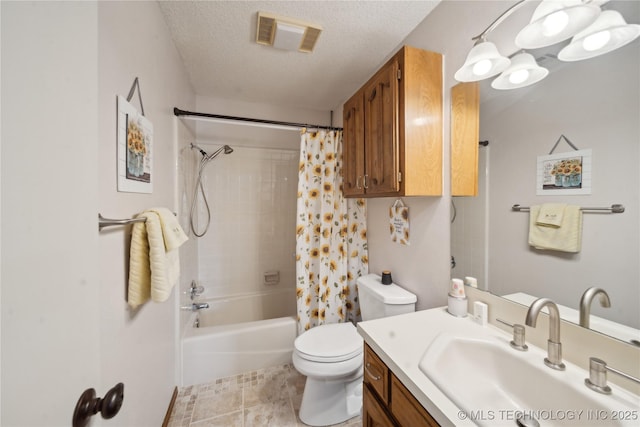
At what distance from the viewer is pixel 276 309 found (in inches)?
101

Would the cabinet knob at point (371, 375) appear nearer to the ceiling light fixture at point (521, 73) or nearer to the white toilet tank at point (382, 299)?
the white toilet tank at point (382, 299)

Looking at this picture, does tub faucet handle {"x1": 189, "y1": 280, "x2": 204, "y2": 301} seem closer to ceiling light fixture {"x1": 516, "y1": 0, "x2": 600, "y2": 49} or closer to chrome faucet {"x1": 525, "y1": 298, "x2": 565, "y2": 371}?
chrome faucet {"x1": 525, "y1": 298, "x2": 565, "y2": 371}

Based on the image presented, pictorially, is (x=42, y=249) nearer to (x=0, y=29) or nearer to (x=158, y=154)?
(x=0, y=29)

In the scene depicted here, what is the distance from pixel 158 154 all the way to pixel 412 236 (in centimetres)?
154

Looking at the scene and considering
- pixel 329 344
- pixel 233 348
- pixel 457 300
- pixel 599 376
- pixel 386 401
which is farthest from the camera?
pixel 233 348

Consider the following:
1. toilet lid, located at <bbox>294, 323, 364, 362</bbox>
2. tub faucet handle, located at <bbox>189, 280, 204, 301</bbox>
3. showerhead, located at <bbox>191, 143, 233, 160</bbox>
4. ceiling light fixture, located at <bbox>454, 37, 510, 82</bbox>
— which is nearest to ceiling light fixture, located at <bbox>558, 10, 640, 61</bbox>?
ceiling light fixture, located at <bbox>454, 37, 510, 82</bbox>

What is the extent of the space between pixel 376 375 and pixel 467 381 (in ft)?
1.00

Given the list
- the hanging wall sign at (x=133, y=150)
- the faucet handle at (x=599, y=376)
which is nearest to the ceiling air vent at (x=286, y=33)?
the hanging wall sign at (x=133, y=150)

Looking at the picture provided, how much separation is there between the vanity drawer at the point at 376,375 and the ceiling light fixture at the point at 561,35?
1.17 m

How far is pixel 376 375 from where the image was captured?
901 mm

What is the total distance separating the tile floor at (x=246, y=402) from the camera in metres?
1.39

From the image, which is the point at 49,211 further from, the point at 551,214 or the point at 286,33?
the point at 286,33

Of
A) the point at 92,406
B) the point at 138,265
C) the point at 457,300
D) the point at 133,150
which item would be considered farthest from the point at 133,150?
the point at 457,300

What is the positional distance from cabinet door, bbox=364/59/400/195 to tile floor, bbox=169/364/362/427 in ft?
4.72
